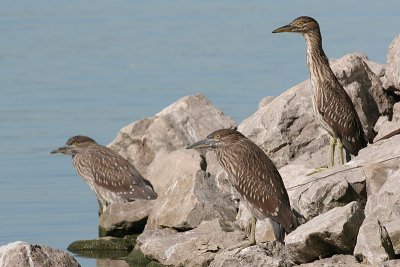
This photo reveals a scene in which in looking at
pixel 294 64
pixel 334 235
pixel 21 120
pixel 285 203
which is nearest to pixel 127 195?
pixel 285 203

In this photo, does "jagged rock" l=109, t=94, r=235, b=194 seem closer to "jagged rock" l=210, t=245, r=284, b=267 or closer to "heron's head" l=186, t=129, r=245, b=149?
"heron's head" l=186, t=129, r=245, b=149

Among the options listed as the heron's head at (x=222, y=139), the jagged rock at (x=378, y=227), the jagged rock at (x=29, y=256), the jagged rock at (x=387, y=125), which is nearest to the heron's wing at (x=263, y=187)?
the heron's head at (x=222, y=139)

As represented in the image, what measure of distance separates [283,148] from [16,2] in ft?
80.6

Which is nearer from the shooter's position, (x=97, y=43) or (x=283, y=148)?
(x=283, y=148)


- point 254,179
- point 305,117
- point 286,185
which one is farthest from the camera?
point 305,117

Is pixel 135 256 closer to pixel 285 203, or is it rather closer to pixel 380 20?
pixel 285 203

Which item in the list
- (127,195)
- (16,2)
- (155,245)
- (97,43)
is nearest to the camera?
(155,245)

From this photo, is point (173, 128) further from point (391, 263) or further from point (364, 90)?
point (391, 263)

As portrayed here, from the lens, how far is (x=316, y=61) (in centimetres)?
1612

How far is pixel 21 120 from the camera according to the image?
2297 cm

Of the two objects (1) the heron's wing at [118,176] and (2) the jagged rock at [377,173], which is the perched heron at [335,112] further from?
(1) the heron's wing at [118,176]

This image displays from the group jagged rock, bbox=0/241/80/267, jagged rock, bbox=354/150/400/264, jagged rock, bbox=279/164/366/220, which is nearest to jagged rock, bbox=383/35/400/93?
jagged rock, bbox=279/164/366/220

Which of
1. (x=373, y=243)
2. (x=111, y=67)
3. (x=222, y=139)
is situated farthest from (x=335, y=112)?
(x=111, y=67)

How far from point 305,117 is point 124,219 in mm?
2220
